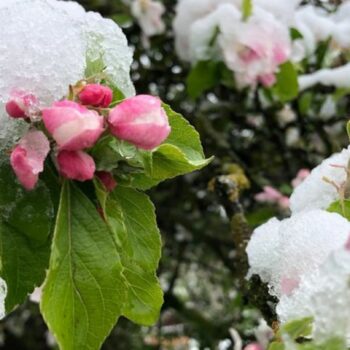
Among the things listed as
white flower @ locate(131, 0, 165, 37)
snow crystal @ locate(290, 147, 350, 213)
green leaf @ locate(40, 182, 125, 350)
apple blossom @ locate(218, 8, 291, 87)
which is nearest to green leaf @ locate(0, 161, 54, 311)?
green leaf @ locate(40, 182, 125, 350)

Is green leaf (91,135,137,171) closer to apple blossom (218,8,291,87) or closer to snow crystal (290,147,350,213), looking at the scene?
snow crystal (290,147,350,213)

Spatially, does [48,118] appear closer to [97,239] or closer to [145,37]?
[97,239]

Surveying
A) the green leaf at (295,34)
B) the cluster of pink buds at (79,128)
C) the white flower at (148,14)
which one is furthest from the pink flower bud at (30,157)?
the white flower at (148,14)

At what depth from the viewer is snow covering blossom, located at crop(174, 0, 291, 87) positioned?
1.85 m

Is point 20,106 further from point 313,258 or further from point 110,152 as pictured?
point 313,258

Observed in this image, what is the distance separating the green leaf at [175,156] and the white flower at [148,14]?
147 cm

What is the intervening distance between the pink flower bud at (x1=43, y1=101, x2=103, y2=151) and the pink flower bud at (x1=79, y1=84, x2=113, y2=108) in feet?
0.08

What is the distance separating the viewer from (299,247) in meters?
0.89

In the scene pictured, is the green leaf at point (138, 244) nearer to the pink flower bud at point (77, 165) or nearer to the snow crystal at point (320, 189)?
the pink flower bud at point (77, 165)

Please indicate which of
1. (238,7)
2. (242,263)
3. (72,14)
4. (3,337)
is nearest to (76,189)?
(72,14)

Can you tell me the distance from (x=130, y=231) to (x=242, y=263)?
1.15ft

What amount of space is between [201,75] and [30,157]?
123 cm

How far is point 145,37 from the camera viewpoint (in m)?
2.48

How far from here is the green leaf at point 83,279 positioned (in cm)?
86
